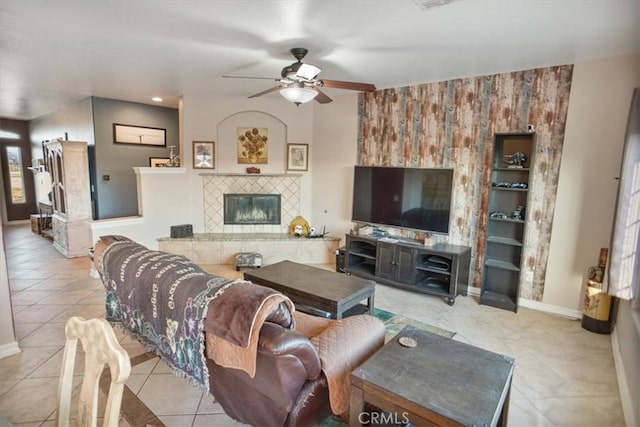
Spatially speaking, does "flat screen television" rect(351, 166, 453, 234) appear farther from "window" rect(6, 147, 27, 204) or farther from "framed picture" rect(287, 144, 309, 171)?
"window" rect(6, 147, 27, 204)

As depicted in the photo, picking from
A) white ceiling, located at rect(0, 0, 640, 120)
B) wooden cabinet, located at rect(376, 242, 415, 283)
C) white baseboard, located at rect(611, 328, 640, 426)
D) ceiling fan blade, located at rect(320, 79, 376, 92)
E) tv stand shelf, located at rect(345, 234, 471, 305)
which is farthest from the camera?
wooden cabinet, located at rect(376, 242, 415, 283)

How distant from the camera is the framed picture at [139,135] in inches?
241

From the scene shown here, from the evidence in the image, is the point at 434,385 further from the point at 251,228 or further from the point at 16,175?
the point at 16,175

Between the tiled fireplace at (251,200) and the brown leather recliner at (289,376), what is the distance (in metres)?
3.81

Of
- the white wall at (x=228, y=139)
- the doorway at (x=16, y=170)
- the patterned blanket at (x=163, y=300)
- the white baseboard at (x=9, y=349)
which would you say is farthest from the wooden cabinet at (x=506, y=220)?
the doorway at (x=16, y=170)

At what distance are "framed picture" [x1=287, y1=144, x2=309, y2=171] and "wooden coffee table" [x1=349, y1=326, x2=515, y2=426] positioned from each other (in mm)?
4152

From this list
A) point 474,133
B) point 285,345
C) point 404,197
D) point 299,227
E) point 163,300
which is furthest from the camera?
point 299,227

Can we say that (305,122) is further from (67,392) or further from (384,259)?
(67,392)

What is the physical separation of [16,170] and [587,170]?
11.6 m

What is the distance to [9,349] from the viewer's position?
272 centimetres

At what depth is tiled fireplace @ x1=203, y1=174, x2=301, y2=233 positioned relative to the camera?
5598mm

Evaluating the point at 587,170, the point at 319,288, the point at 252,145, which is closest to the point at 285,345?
the point at 319,288

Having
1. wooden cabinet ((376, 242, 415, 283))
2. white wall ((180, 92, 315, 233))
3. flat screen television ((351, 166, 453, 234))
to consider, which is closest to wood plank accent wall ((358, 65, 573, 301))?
flat screen television ((351, 166, 453, 234))

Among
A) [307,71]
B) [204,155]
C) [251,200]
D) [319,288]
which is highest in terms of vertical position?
[307,71]
